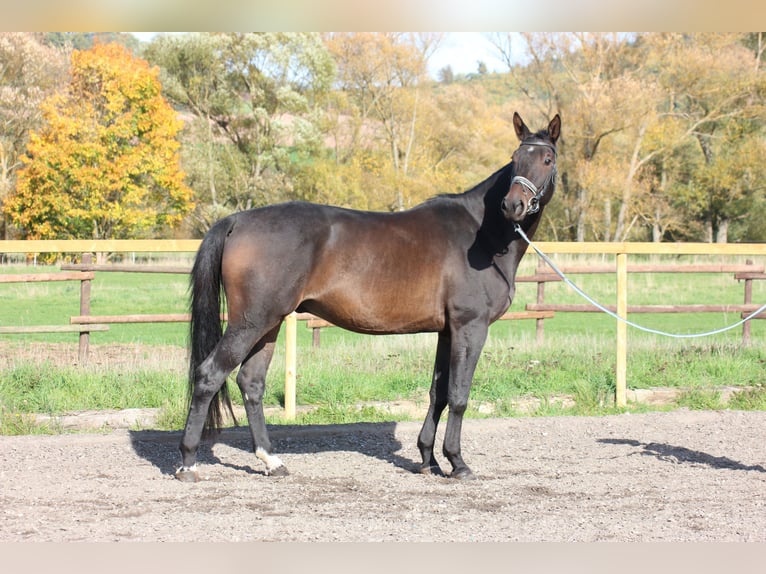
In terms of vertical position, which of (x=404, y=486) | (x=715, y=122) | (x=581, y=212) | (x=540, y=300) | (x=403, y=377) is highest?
(x=715, y=122)

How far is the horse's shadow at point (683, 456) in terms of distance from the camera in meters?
5.96

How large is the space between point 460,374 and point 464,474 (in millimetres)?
682

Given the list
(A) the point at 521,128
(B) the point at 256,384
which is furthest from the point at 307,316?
(A) the point at 521,128

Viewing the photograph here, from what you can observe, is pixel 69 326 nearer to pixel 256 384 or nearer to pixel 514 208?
pixel 256 384

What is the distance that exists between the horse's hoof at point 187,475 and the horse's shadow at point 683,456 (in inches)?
129

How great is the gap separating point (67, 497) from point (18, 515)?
44 cm

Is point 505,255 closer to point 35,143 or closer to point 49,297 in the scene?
point 49,297

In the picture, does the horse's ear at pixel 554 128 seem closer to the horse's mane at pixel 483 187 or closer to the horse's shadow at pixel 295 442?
the horse's mane at pixel 483 187

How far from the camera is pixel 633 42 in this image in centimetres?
3094

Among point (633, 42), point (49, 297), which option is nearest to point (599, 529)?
point (49, 297)

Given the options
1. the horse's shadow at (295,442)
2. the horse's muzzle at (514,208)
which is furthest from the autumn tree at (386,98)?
the horse's muzzle at (514,208)

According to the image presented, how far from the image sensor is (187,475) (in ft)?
18.0

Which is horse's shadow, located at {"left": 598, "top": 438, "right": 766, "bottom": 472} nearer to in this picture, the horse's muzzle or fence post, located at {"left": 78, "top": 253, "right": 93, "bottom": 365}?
the horse's muzzle

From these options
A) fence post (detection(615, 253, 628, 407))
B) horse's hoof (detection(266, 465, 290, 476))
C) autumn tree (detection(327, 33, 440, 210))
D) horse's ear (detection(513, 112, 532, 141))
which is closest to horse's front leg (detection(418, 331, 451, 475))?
horse's hoof (detection(266, 465, 290, 476))
